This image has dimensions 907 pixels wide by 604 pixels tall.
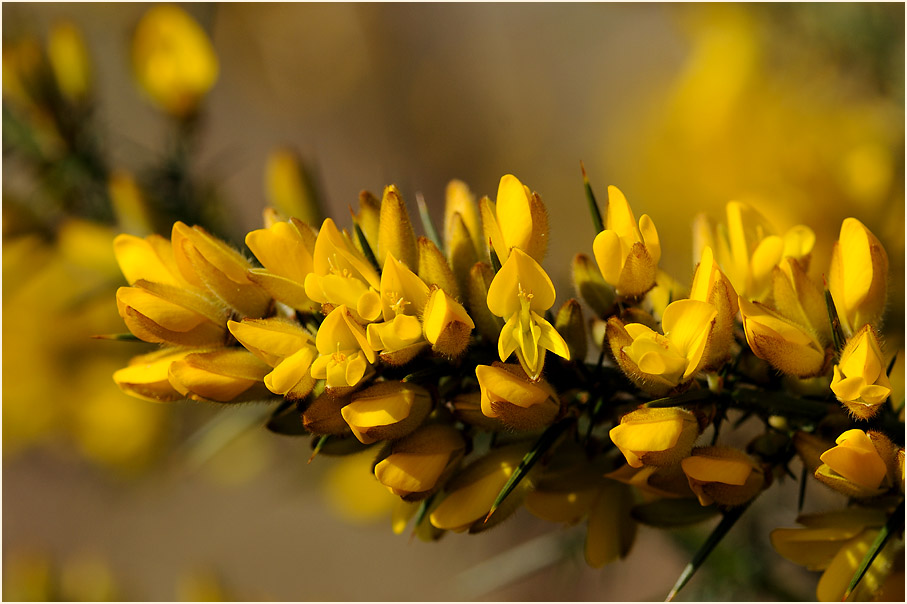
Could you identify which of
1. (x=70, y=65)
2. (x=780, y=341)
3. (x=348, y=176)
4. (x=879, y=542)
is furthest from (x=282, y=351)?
(x=348, y=176)

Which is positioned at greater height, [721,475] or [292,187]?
[292,187]

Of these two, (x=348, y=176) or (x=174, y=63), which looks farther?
(x=348, y=176)

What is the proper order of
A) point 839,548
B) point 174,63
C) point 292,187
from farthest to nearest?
point 174,63 → point 292,187 → point 839,548

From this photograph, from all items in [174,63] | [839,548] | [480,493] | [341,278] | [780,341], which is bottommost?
[839,548]

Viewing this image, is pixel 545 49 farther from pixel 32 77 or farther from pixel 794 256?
pixel 794 256

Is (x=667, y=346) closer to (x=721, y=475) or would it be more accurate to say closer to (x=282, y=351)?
(x=721, y=475)

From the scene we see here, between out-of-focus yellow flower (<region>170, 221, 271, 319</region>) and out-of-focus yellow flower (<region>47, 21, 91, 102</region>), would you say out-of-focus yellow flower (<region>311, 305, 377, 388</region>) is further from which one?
out-of-focus yellow flower (<region>47, 21, 91, 102</region>)

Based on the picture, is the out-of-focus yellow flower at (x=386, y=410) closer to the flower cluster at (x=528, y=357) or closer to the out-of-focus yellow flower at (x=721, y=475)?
the flower cluster at (x=528, y=357)
